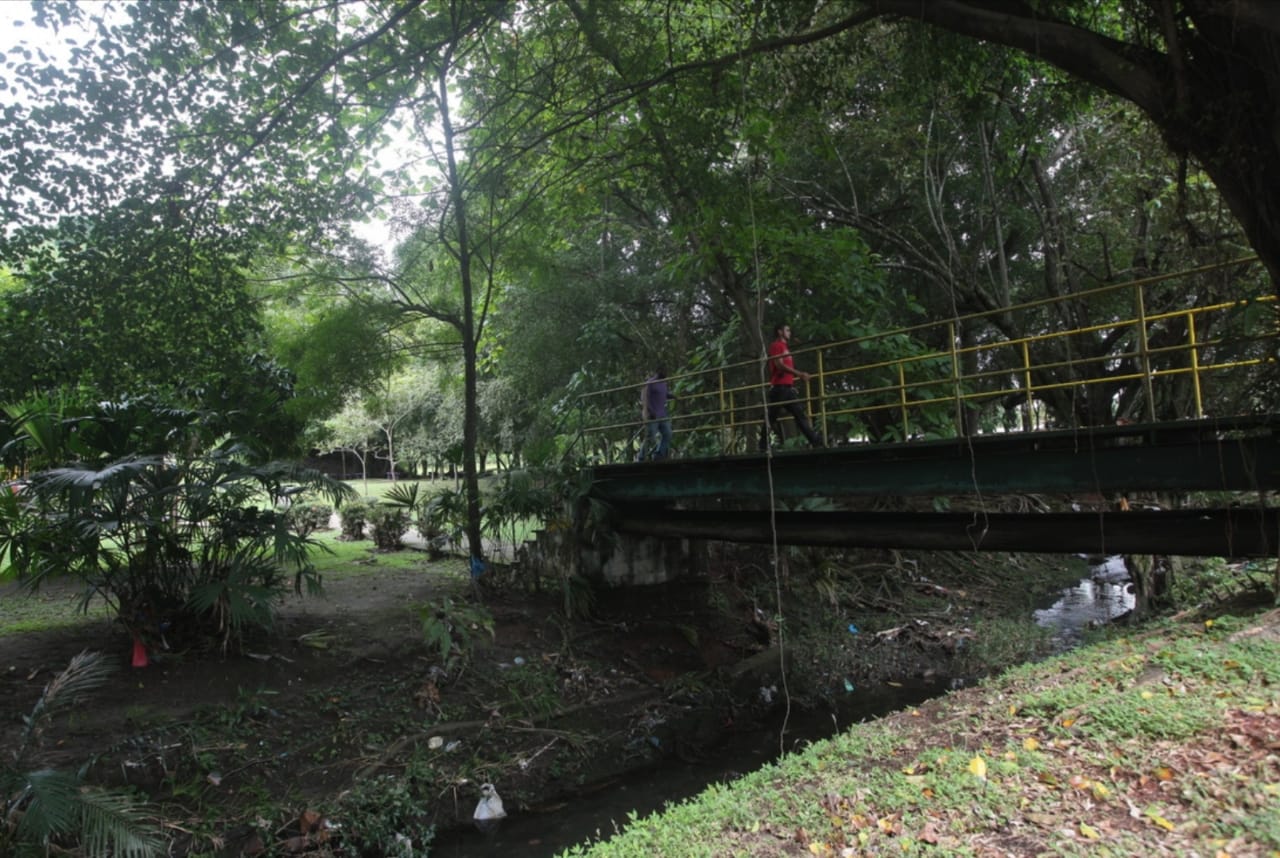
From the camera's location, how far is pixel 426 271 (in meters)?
14.6

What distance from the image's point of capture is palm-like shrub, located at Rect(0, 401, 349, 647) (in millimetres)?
8102

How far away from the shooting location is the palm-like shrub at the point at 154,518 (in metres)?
8.10

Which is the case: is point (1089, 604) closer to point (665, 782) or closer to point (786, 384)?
point (786, 384)

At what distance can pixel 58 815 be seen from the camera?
5828 millimetres

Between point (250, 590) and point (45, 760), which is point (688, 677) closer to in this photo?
point (250, 590)

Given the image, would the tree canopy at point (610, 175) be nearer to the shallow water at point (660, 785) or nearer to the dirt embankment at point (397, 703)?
the dirt embankment at point (397, 703)

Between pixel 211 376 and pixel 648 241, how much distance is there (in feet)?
37.8

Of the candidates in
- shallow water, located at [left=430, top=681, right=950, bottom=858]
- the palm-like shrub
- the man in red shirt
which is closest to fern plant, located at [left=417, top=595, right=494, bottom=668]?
the palm-like shrub

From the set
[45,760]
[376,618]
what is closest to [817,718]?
[376,618]

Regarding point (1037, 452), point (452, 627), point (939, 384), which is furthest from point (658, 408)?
point (1037, 452)

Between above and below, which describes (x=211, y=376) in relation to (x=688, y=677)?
above

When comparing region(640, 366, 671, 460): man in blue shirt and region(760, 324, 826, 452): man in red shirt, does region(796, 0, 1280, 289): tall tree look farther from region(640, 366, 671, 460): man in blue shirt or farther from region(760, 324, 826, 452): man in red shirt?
region(640, 366, 671, 460): man in blue shirt

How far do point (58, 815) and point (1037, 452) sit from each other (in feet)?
30.8

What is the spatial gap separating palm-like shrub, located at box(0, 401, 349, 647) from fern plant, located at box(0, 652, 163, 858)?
224cm
